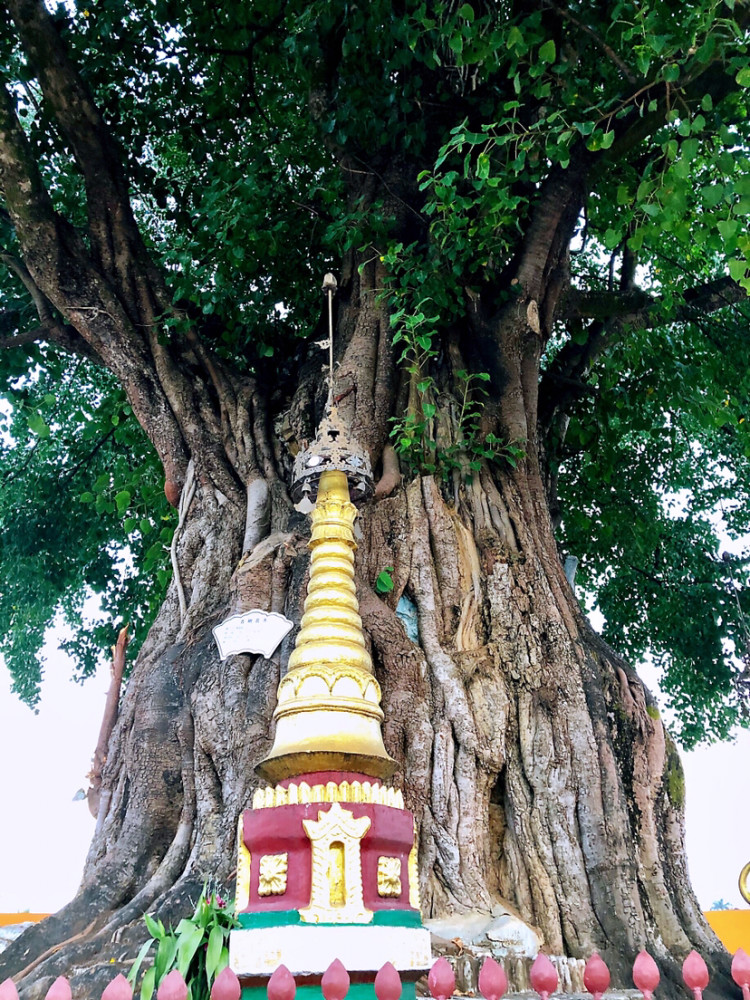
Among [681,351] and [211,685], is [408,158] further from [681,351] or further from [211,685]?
[211,685]

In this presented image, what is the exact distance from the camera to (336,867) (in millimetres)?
2352

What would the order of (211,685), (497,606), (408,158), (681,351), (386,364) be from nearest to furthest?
(211,685), (497,606), (386,364), (408,158), (681,351)

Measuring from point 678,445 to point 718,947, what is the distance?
5.50m

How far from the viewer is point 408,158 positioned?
623cm

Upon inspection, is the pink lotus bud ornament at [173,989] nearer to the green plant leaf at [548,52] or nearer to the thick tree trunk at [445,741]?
the thick tree trunk at [445,741]

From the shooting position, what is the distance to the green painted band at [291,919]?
228cm

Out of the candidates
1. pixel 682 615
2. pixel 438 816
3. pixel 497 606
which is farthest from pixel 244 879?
pixel 682 615

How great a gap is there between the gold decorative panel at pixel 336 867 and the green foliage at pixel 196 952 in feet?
1.68

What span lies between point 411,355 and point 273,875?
3.86 metres

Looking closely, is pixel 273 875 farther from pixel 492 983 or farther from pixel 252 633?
pixel 252 633

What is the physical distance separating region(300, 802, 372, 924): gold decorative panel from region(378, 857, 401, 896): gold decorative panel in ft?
0.35

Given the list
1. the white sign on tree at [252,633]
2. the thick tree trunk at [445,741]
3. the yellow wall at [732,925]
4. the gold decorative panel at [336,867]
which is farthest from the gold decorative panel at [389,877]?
the yellow wall at [732,925]

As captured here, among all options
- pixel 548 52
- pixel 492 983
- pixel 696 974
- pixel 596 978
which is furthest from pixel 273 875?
pixel 548 52

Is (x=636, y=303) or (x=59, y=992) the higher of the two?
(x=636, y=303)
